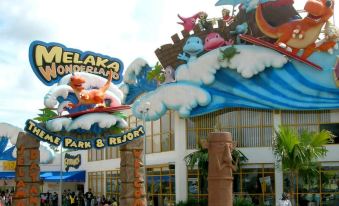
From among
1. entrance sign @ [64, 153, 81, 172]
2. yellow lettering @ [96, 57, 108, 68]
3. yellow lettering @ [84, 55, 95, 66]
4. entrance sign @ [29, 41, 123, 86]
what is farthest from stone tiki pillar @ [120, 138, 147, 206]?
entrance sign @ [64, 153, 81, 172]

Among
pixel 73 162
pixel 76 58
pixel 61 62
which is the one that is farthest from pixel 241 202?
pixel 73 162

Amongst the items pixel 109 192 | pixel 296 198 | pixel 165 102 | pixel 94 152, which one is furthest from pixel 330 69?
pixel 94 152

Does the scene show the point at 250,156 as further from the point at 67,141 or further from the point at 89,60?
the point at 67,141

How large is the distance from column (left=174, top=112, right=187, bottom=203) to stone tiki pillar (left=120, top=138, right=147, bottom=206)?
10.4 meters

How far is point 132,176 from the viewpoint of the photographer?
2283 centimetres

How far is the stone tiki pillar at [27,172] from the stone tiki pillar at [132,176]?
3.34 m

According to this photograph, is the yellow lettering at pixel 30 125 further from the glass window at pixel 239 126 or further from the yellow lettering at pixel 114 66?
the glass window at pixel 239 126

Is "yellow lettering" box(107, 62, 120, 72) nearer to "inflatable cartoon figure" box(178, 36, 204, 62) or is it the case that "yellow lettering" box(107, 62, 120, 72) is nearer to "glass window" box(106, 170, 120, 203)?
"inflatable cartoon figure" box(178, 36, 204, 62)

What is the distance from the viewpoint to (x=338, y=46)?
3206 centimetres

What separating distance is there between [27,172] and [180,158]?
13095 millimetres

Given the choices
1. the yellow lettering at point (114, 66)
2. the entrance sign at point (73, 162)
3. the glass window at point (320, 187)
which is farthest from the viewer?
the entrance sign at point (73, 162)

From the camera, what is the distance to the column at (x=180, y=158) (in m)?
33.3

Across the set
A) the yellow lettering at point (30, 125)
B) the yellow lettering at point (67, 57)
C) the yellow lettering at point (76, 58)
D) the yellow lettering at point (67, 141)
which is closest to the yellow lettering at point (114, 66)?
the yellow lettering at point (76, 58)

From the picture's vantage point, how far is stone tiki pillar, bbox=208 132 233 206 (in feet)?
68.1
